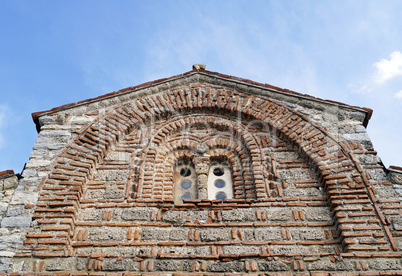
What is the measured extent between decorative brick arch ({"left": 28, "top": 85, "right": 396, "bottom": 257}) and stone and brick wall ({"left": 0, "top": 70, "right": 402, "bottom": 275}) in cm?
2

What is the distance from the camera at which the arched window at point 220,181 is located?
5.77 meters

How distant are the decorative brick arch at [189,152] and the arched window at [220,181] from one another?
512mm

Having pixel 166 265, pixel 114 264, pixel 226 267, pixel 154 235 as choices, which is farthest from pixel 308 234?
pixel 114 264

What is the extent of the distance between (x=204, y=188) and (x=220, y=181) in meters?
0.35

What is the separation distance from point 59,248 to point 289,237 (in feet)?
9.45

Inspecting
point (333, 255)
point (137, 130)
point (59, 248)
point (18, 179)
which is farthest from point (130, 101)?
point (333, 255)

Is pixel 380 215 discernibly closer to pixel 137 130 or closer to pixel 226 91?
pixel 226 91

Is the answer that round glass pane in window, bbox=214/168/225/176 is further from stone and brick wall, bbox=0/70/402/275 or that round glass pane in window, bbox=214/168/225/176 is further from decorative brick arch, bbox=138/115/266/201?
decorative brick arch, bbox=138/115/266/201

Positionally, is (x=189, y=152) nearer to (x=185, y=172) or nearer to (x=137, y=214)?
(x=185, y=172)

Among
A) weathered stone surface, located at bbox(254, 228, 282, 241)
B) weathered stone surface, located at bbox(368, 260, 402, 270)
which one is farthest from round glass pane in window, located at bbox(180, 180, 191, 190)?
weathered stone surface, located at bbox(368, 260, 402, 270)

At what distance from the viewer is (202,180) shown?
19.1 ft

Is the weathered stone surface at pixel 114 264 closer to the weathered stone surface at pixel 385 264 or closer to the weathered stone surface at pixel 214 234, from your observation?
the weathered stone surface at pixel 214 234

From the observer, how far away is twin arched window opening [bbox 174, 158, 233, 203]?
227 inches

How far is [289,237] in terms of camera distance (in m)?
4.87
